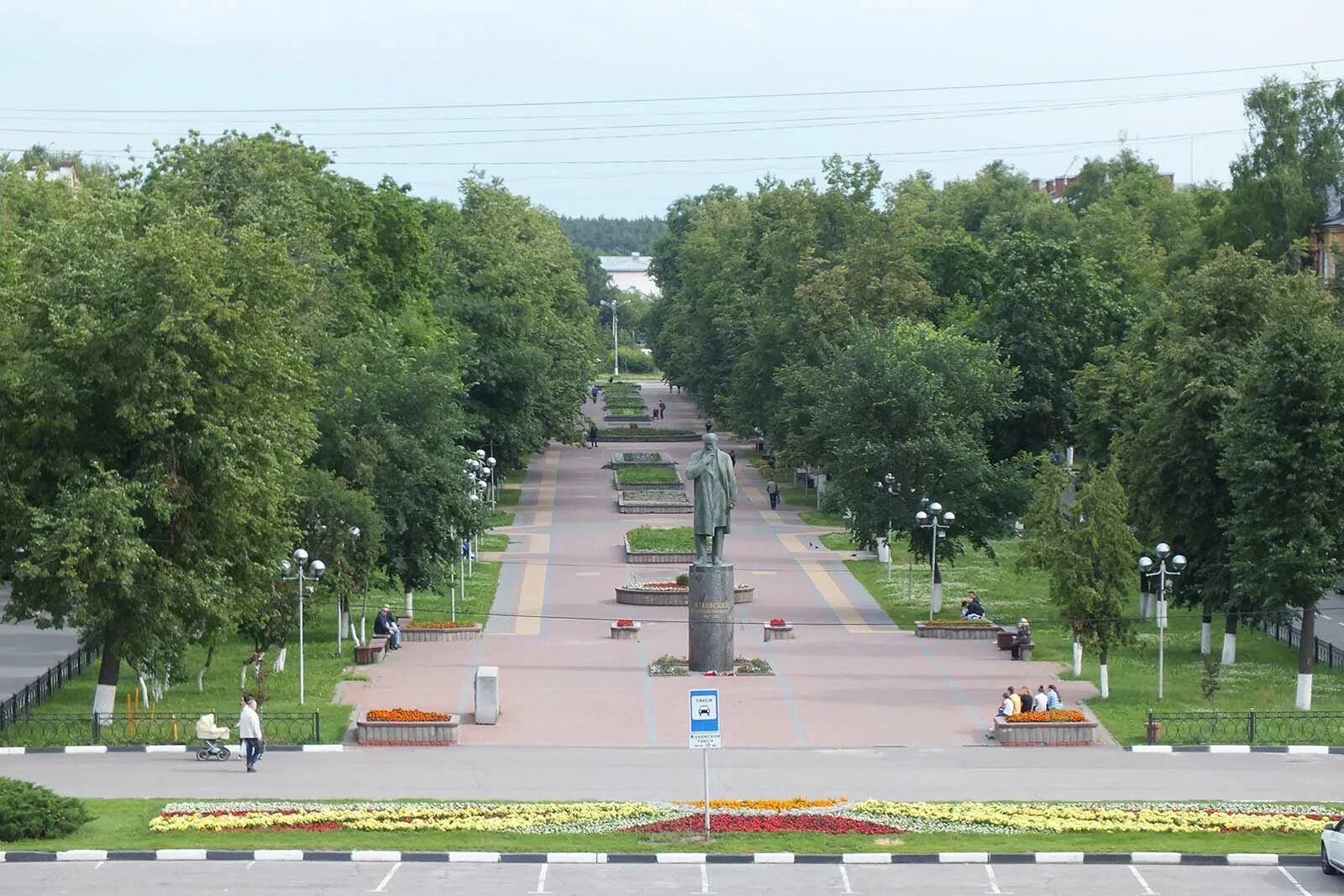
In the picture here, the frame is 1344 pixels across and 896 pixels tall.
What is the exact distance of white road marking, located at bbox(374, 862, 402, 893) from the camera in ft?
78.3

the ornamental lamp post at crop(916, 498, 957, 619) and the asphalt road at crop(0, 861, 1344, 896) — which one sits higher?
the ornamental lamp post at crop(916, 498, 957, 619)

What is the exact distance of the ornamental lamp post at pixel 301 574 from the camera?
38688 millimetres

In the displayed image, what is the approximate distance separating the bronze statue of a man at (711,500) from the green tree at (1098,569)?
699 cm

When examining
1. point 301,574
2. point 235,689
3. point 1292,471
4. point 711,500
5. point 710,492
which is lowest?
point 235,689

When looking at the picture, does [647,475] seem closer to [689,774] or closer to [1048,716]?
[1048,716]

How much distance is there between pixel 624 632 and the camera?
159 ft

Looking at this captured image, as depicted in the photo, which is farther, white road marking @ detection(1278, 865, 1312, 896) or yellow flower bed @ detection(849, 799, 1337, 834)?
yellow flower bed @ detection(849, 799, 1337, 834)

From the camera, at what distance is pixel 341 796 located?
96.3ft

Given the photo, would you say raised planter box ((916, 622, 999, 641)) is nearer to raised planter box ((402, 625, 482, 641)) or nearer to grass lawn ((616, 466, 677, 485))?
raised planter box ((402, 625, 482, 641))

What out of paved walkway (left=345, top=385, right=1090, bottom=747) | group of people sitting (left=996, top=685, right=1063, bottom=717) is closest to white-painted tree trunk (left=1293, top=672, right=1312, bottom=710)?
paved walkway (left=345, top=385, right=1090, bottom=747)

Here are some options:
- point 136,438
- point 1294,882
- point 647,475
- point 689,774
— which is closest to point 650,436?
point 647,475

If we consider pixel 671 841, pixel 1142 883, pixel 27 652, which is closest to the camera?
pixel 1142 883

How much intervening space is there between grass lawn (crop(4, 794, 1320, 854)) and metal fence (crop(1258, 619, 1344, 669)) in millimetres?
18153

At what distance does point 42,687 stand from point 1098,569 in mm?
21291
